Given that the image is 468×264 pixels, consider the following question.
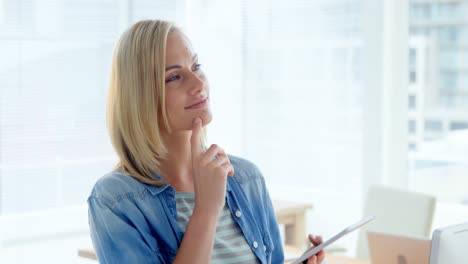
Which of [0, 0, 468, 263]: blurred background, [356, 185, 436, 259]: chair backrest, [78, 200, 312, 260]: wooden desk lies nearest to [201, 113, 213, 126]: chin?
[356, 185, 436, 259]: chair backrest

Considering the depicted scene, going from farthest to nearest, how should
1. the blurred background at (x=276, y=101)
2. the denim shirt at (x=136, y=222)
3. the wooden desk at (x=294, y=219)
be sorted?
1. the blurred background at (x=276, y=101)
2. the wooden desk at (x=294, y=219)
3. the denim shirt at (x=136, y=222)

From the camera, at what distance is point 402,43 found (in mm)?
5094

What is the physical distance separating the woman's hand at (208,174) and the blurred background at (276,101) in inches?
96.1

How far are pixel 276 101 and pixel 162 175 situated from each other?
12.3 feet

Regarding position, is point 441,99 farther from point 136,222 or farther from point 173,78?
point 136,222

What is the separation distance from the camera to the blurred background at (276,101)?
4.34 metres

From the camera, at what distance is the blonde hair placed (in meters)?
1.81

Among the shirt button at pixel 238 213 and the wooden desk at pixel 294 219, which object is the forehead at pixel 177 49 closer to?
the shirt button at pixel 238 213

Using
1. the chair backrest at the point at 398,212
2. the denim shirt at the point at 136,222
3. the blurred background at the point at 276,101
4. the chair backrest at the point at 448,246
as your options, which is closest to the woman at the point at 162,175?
the denim shirt at the point at 136,222

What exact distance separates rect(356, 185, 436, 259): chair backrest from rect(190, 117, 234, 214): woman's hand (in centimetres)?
210

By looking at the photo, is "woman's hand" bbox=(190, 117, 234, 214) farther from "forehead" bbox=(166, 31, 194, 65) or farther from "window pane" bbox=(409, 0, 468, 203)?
"window pane" bbox=(409, 0, 468, 203)

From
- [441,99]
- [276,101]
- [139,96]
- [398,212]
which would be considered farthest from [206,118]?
[276,101]

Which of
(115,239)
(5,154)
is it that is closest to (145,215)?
(115,239)

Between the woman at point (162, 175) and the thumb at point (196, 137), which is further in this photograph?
the thumb at point (196, 137)
